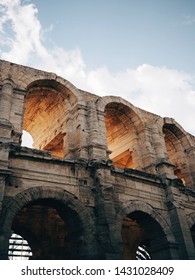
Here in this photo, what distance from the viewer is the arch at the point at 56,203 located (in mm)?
7656

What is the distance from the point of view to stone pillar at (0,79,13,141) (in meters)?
8.91

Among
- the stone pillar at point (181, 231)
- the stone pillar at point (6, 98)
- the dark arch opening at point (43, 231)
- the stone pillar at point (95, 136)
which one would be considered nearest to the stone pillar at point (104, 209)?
the stone pillar at point (95, 136)

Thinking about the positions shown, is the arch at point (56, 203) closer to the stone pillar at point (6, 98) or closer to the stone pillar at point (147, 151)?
the stone pillar at point (6, 98)

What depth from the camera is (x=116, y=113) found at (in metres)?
13.7

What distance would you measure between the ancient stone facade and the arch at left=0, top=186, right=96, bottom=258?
3 centimetres

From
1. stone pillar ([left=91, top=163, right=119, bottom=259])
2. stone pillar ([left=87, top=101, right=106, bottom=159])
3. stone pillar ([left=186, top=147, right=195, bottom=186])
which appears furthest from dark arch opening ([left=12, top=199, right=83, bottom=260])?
stone pillar ([left=186, top=147, right=195, bottom=186])

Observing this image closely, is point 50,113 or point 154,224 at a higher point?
point 50,113

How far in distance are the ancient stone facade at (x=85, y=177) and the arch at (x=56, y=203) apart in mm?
27

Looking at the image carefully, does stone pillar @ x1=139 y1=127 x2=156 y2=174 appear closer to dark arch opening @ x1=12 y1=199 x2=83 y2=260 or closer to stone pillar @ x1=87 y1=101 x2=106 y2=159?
stone pillar @ x1=87 y1=101 x2=106 y2=159

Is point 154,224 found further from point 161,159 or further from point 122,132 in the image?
point 122,132

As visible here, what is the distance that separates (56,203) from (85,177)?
1307 mm

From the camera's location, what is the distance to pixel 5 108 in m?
9.64

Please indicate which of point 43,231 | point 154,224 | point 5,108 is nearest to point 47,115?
→ point 5,108
